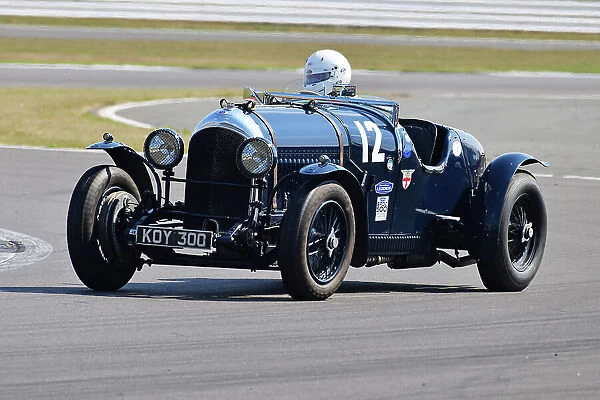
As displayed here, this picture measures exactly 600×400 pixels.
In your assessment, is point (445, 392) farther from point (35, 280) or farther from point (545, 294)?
point (35, 280)

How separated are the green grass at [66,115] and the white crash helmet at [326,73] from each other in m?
8.66

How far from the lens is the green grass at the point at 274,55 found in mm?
33594

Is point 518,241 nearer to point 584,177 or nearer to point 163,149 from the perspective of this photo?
point 163,149

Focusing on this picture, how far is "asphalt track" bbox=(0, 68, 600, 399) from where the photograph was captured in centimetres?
545

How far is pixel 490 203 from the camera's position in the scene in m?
8.84

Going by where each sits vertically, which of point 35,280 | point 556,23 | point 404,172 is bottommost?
point 35,280

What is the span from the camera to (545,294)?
28.1 feet

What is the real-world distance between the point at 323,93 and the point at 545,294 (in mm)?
2181

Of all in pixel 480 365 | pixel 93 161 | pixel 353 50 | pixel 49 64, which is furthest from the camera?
pixel 353 50

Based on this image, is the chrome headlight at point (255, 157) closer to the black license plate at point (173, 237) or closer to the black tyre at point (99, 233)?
the black license plate at point (173, 237)

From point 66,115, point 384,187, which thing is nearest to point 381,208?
point 384,187

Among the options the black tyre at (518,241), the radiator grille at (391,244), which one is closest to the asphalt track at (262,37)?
the black tyre at (518,241)

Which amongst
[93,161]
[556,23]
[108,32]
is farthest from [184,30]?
[93,161]

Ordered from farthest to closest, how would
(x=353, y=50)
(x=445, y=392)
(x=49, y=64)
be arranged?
(x=353, y=50) < (x=49, y=64) < (x=445, y=392)
